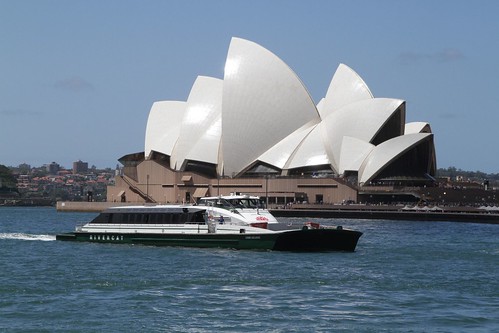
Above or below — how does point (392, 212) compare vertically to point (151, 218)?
above

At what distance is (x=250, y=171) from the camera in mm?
100562

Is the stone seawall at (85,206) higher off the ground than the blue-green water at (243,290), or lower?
higher

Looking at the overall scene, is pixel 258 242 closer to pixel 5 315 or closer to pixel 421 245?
pixel 421 245

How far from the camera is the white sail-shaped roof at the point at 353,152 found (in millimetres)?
94544

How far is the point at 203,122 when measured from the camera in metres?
101

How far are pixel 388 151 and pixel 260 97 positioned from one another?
13.4 m

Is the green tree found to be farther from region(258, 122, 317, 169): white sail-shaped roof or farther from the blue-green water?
the blue-green water

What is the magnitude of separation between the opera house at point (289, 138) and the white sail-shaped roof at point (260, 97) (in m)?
0.10

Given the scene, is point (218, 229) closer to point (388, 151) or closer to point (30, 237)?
point (30, 237)

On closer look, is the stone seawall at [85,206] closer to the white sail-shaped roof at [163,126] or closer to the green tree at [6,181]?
the white sail-shaped roof at [163,126]

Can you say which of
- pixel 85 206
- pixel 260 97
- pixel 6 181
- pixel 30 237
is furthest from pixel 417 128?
pixel 6 181

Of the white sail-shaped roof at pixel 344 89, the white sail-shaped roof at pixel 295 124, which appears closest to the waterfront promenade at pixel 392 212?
the white sail-shaped roof at pixel 295 124

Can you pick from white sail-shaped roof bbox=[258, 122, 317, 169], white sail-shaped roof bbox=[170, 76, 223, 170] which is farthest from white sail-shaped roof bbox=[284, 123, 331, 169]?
white sail-shaped roof bbox=[170, 76, 223, 170]

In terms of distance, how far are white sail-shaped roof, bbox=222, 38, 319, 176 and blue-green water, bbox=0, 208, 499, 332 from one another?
5435 cm
